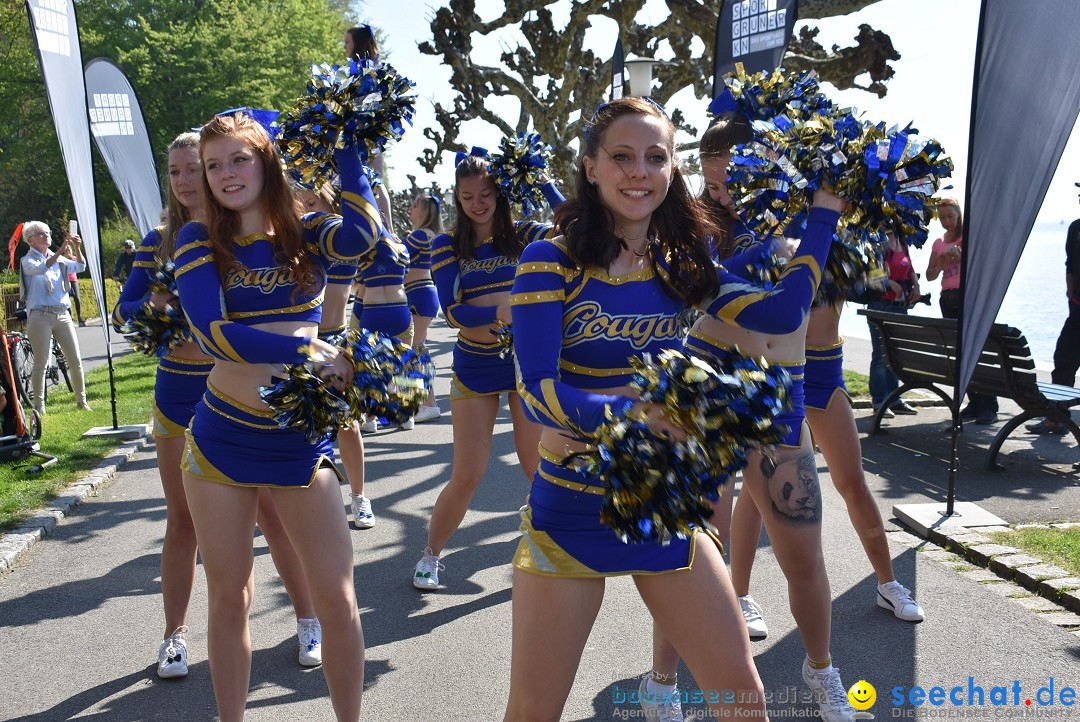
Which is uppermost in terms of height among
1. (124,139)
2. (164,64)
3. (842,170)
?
(164,64)

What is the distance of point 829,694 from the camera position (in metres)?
3.41

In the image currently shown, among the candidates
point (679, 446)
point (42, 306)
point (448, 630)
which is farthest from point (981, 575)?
point (42, 306)

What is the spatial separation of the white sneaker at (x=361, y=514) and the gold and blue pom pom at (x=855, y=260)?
4132mm

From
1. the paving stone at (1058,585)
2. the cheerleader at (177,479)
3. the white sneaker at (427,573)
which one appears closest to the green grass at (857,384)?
the paving stone at (1058,585)

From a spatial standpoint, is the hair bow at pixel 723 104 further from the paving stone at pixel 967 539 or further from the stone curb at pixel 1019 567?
the paving stone at pixel 967 539

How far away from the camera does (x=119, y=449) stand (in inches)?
347

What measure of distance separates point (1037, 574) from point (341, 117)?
3.97 m

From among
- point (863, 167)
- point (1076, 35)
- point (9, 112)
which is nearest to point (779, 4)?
point (1076, 35)

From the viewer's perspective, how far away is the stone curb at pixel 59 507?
18.8 feet

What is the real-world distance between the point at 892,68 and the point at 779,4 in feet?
27.7

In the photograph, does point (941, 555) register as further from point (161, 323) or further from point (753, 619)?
point (161, 323)

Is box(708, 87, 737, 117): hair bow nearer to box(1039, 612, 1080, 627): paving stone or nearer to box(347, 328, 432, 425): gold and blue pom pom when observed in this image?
box(347, 328, 432, 425): gold and blue pom pom

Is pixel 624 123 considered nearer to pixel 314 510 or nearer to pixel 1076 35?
pixel 314 510

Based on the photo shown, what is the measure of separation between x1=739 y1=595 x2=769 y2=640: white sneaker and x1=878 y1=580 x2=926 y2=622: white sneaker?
0.60 metres
